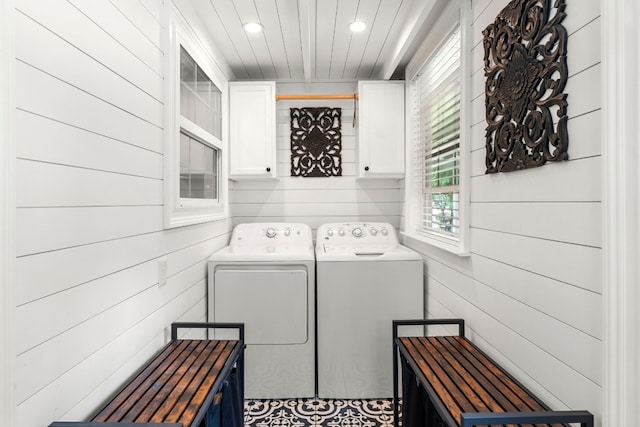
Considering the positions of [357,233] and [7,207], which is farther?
[357,233]

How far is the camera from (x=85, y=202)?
4.06ft

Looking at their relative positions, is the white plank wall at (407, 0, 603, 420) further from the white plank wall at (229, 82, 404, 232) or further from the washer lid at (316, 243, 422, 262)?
the white plank wall at (229, 82, 404, 232)

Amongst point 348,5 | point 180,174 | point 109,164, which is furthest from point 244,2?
point 109,164

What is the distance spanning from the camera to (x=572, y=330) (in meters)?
1.13

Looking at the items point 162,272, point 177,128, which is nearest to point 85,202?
point 162,272

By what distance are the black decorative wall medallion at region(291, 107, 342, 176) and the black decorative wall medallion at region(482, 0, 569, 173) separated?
184 centimetres

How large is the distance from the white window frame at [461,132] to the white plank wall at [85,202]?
1448 millimetres

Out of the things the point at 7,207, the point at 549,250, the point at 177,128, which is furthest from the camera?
the point at 177,128

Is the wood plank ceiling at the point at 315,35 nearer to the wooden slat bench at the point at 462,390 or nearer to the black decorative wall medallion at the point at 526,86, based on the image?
the black decorative wall medallion at the point at 526,86

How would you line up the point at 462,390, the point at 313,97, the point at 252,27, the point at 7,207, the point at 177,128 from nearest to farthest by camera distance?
the point at 7,207 < the point at 462,390 < the point at 177,128 < the point at 252,27 < the point at 313,97

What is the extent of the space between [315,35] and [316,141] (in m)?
1.00

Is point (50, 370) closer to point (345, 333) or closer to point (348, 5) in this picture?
point (345, 333)

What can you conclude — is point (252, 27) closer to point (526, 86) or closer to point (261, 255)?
point (261, 255)

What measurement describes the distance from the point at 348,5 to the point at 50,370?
2.14 meters
